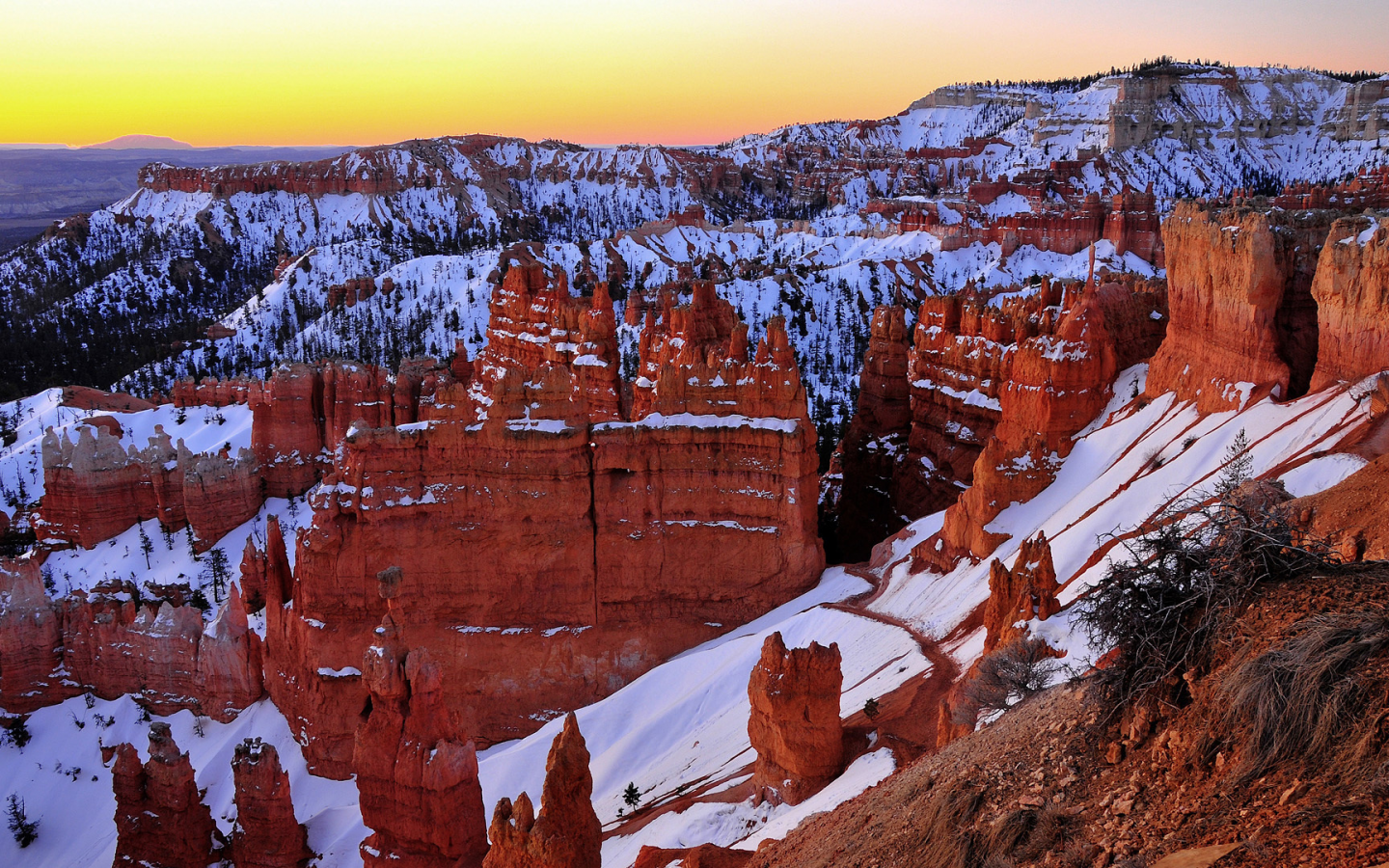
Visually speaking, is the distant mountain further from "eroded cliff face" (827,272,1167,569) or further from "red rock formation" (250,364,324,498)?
"red rock formation" (250,364,324,498)

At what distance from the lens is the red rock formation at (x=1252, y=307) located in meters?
21.1

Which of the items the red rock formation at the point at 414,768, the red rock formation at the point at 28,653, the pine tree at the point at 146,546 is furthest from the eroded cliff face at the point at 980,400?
the pine tree at the point at 146,546

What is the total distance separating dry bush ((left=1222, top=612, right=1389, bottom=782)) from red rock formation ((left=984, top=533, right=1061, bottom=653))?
26.5ft

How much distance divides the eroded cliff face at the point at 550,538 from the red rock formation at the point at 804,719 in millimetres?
10368

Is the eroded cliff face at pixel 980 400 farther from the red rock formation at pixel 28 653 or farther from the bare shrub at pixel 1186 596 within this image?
the red rock formation at pixel 28 653

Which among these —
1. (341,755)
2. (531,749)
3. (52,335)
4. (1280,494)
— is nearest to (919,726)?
(1280,494)

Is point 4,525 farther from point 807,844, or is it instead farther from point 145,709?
point 807,844

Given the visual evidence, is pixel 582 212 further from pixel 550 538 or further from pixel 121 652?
pixel 550 538

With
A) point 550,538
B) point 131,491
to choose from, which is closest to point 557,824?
point 550,538

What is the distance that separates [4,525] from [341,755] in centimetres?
3212

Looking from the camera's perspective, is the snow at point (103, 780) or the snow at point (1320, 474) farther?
the snow at point (103, 780)

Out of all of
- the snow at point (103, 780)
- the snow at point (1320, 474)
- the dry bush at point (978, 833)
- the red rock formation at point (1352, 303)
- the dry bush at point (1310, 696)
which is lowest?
the snow at point (103, 780)

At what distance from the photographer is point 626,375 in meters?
66.4

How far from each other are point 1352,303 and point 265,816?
24058mm
